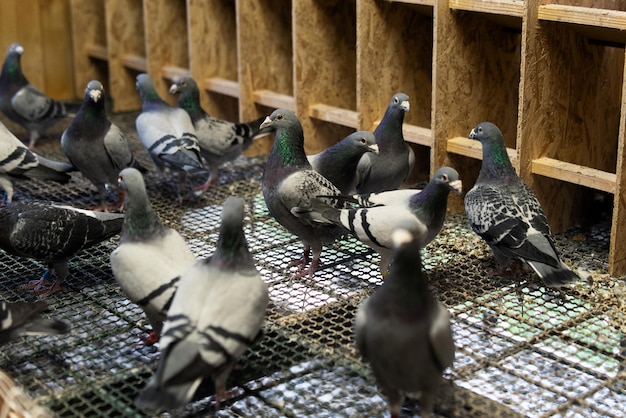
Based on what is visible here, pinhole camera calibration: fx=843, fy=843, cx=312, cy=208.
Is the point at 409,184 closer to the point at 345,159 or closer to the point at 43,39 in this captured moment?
the point at 345,159

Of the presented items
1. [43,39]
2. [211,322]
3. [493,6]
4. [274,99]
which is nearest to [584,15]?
[493,6]

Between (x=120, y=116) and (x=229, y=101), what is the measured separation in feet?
3.98

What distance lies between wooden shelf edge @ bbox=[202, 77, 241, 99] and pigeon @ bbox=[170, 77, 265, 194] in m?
0.88

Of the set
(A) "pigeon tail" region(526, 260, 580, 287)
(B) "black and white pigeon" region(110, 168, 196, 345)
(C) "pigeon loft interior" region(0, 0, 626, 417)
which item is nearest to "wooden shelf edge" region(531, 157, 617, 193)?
(C) "pigeon loft interior" region(0, 0, 626, 417)

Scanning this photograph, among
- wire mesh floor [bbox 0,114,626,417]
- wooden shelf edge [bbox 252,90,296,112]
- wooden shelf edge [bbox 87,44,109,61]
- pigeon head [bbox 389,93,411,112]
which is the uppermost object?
pigeon head [bbox 389,93,411,112]

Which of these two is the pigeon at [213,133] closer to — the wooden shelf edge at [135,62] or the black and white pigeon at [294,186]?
the black and white pigeon at [294,186]

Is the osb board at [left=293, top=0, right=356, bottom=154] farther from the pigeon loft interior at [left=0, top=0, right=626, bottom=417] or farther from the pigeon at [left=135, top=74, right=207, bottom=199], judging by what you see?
the pigeon at [left=135, top=74, right=207, bottom=199]

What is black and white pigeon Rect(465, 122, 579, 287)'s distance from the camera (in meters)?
4.34

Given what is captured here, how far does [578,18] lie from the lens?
4684mm

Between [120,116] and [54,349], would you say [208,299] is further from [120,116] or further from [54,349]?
[120,116]

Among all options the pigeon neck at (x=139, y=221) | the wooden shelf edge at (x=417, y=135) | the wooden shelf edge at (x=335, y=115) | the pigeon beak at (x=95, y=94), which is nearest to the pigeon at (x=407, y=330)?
the pigeon neck at (x=139, y=221)

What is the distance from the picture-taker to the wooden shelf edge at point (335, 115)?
6.31 m

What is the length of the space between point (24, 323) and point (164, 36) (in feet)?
16.3

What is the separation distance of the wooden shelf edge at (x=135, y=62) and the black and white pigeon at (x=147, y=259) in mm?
4551
